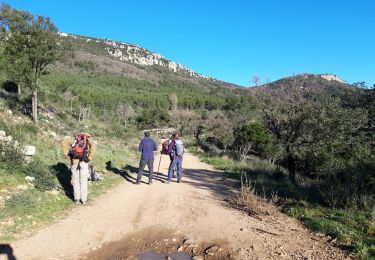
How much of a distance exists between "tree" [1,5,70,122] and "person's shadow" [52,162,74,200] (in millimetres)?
9245

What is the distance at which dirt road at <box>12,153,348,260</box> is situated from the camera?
5762 millimetres

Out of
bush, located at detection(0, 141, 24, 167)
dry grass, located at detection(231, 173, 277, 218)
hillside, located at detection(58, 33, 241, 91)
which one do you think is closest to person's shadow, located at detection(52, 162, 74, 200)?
bush, located at detection(0, 141, 24, 167)

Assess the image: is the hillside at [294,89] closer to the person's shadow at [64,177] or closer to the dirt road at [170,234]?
the dirt road at [170,234]

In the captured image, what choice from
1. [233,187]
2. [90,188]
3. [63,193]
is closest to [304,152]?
[233,187]

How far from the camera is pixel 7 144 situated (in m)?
10.1

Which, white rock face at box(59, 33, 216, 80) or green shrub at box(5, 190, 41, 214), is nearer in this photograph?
green shrub at box(5, 190, 41, 214)

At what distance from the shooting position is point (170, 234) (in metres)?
6.75

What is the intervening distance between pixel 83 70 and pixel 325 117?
83453mm

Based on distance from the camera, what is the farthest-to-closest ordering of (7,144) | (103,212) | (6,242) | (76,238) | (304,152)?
(304,152) → (7,144) → (103,212) → (76,238) → (6,242)

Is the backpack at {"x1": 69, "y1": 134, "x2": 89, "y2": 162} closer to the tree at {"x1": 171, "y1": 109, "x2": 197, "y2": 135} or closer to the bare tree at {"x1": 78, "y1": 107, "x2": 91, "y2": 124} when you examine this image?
the bare tree at {"x1": 78, "y1": 107, "x2": 91, "y2": 124}

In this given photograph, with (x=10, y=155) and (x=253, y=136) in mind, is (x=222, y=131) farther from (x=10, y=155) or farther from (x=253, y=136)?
(x=10, y=155)

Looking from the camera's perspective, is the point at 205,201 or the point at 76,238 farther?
the point at 205,201

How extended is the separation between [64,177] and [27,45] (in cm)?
1248

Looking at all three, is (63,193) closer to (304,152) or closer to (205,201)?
(205,201)
